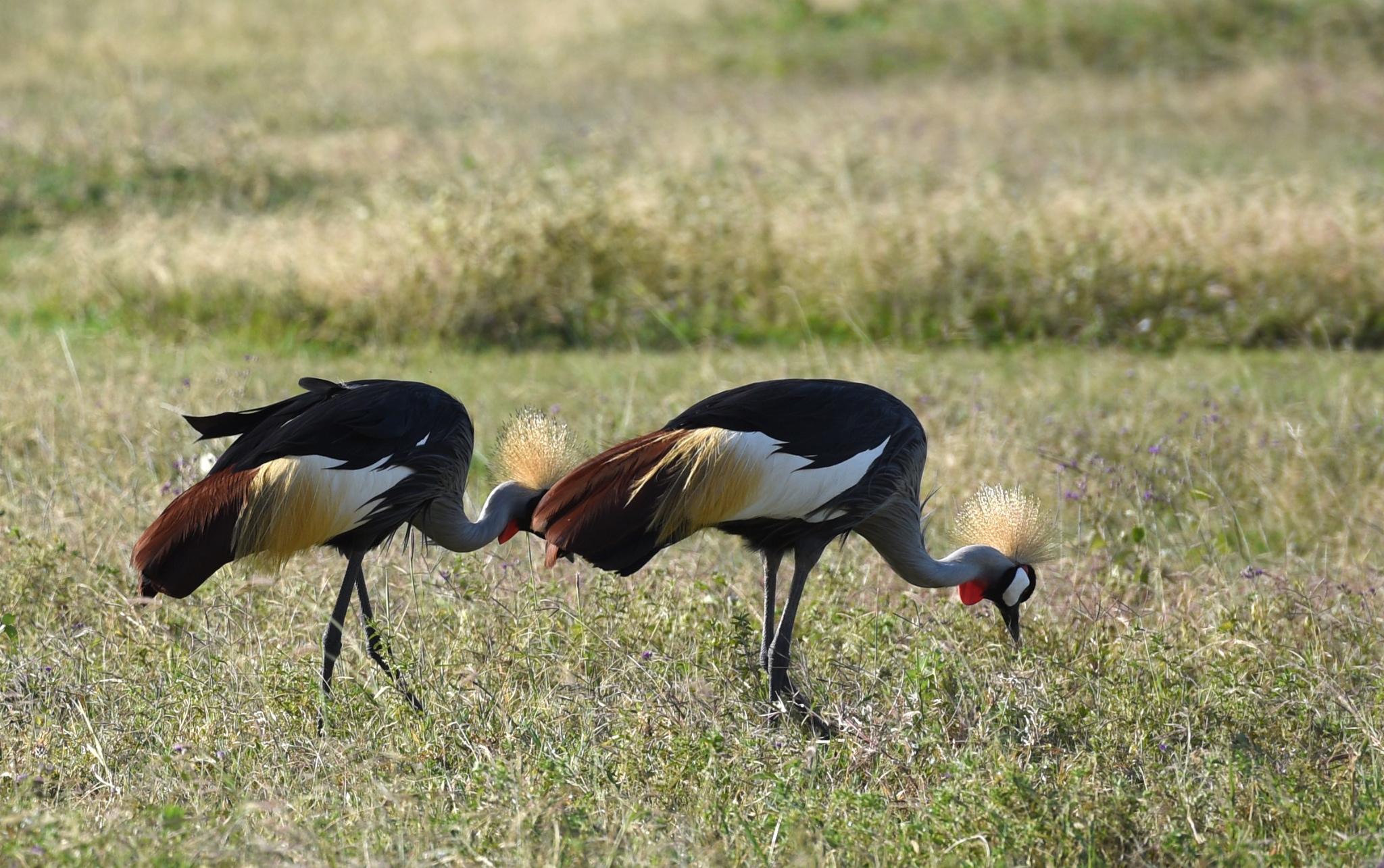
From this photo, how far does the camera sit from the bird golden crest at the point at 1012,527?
4.19m

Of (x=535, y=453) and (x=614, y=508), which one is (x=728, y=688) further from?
(x=535, y=453)

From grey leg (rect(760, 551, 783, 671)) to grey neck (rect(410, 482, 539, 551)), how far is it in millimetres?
739

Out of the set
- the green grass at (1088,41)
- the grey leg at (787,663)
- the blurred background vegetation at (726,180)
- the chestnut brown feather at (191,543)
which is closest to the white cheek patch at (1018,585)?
the grey leg at (787,663)

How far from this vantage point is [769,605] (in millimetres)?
4141

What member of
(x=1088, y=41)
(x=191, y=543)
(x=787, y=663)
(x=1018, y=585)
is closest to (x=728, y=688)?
(x=787, y=663)

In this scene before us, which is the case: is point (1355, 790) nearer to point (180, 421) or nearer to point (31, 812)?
point (31, 812)

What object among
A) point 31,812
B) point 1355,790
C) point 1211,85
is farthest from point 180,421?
point 1211,85

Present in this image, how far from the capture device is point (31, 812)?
287 centimetres

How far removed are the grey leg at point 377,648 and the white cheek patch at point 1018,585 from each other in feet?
5.52

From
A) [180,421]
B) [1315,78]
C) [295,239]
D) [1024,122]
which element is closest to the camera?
[180,421]

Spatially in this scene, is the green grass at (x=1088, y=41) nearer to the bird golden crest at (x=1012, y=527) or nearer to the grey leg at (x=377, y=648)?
the bird golden crest at (x=1012, y=527)

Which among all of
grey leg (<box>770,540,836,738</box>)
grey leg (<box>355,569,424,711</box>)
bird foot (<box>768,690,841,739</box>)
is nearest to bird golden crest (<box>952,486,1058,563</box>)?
grey leg (<box>770,540,836,738</box>)

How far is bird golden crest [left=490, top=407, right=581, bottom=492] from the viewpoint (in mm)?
4270

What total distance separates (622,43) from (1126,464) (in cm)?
1517
